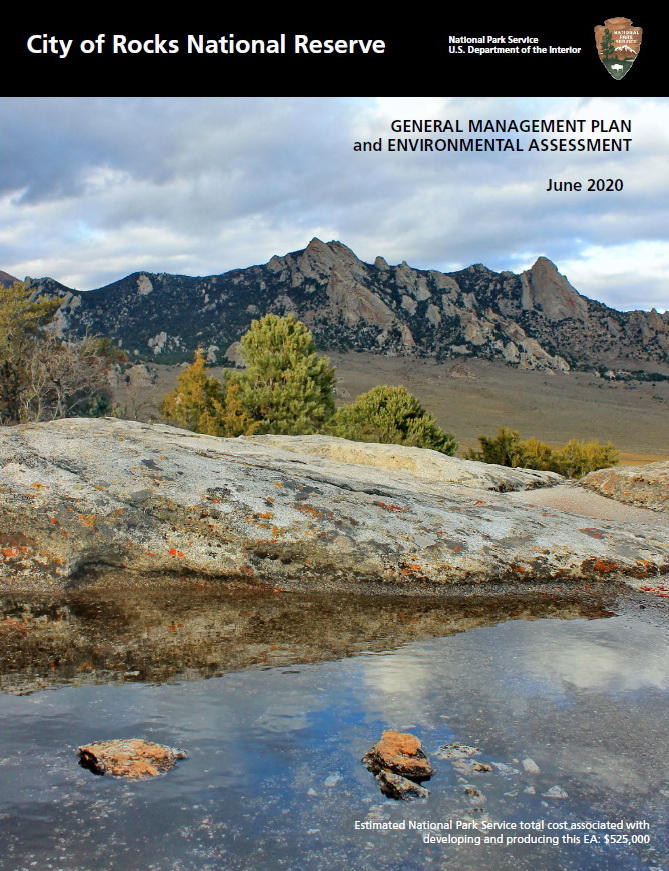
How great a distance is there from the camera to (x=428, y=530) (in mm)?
7934

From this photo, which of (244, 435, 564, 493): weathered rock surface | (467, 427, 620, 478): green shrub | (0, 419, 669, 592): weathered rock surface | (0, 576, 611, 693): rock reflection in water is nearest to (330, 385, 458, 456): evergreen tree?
(467, 427, 620, 478): green shrub

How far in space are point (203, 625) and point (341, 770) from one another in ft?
8.74

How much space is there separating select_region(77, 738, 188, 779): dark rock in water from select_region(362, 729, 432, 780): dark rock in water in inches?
40.5

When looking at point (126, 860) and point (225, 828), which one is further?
point (225, 828)

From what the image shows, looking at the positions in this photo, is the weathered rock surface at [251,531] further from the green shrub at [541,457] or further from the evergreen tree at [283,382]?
the evergreen tree at [283,382]

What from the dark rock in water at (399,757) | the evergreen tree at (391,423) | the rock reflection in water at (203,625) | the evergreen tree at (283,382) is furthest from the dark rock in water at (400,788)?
the evergreen tree at (283,382)

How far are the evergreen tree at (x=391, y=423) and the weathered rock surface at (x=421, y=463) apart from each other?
1338cm

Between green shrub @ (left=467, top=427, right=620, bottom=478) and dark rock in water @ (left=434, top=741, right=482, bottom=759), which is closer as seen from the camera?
dark rock in water @ (left=434, top=741, right=482, bottom=759)

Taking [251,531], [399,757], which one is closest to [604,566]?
[251,531]

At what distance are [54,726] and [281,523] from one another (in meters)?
4.01

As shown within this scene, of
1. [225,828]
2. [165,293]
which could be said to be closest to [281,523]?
[225,828]

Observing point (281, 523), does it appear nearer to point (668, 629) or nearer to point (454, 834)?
point (668, 629)

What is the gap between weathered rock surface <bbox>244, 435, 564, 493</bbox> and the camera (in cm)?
1614

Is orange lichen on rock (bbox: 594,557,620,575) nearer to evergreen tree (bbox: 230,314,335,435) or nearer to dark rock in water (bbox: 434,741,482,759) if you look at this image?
dark rock in water (bbox: 434,741,482,759)
